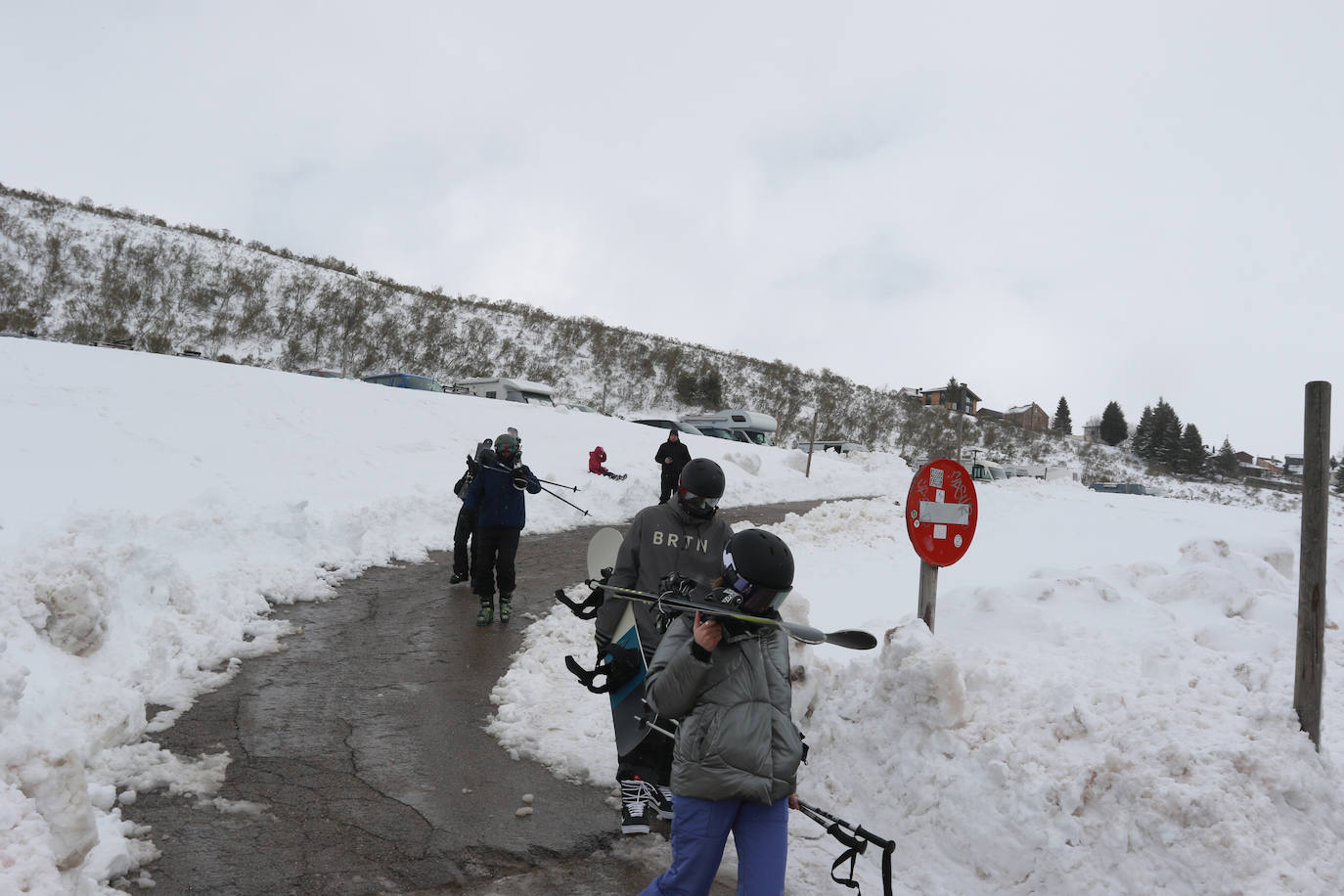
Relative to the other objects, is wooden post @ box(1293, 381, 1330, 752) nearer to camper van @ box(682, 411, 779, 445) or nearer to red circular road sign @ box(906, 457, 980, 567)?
red circular road sign @ box(906, 457, 980, 567)

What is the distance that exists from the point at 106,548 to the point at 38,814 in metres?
4.02

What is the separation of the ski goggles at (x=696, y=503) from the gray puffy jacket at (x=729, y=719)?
1.19 meters

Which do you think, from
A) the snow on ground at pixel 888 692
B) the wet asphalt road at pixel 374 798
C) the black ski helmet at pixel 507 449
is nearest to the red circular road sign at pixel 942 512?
the snow on ground at pixel 888 692

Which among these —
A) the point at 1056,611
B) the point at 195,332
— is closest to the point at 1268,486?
the point at 1056,611

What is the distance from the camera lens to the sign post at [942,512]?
5238 millimetres

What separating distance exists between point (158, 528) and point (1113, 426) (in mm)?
79332

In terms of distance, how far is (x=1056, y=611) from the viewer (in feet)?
19.1

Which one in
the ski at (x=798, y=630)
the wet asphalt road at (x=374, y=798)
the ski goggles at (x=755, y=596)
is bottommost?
the wet asphalt road at (x=374, y=798)

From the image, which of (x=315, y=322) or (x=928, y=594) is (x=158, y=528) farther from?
(x=315, y=322)

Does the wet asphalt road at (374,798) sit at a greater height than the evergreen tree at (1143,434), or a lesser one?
lesser

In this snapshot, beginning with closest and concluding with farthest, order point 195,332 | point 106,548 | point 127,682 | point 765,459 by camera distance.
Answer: point 127,682 → point 106,548 → point 765,459 → point 195,332

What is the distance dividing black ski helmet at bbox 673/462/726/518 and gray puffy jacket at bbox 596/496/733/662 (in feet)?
0.19

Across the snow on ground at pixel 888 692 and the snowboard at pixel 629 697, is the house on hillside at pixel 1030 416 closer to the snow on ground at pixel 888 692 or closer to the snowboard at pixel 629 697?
the snow on ground at pixel 888 692

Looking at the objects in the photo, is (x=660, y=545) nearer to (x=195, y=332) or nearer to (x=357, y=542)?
(x=357, y=542)
